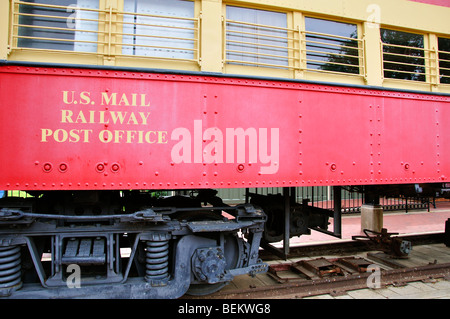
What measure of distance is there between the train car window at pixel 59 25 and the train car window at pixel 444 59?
4.57 m

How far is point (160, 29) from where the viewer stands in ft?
10.9

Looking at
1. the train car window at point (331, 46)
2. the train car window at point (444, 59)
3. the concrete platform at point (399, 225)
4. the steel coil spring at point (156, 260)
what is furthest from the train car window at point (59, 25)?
the concrete platform at point (399, 225)

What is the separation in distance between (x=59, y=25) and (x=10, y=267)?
2.43m

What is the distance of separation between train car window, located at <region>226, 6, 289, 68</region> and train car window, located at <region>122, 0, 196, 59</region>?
18.3 inches

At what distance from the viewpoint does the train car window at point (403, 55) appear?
4.12 metres

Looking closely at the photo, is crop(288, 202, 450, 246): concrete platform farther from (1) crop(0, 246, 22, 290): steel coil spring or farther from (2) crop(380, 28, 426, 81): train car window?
(1) crop(0, 246, 22, 290): steel coil spring

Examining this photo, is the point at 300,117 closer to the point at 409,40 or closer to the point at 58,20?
the point at 409,40

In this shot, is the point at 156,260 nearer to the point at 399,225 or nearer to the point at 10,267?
the point at 10,267

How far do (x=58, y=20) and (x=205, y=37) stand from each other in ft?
4.85

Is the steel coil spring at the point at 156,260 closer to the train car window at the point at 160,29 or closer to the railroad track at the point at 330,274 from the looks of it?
the railroad track at the point at 330,274

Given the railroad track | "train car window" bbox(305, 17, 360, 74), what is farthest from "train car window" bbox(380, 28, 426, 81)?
the railroad track

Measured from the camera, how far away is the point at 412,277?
4.54 m

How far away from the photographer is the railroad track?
3.98m
